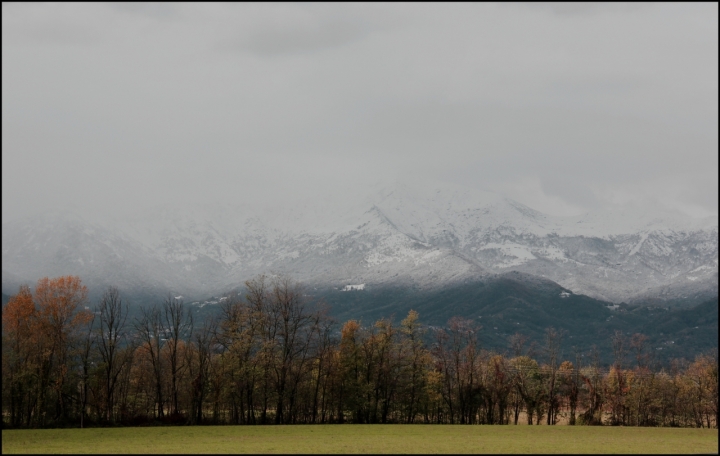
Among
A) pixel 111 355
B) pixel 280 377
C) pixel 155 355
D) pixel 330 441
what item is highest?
pixel 111 355

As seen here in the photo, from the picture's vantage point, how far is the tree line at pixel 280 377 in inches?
3482

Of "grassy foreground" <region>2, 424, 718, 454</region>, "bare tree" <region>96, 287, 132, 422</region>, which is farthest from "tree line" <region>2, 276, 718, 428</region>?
"grassy foreground" <region>2, 424, 718, 454</region>

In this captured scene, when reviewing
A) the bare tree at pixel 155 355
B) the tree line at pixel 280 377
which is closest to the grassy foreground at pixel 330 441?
the tree line at pixel 280 377

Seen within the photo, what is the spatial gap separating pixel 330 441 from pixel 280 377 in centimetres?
3778

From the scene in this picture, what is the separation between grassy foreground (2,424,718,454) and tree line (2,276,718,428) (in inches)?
446

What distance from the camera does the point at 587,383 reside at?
114 m

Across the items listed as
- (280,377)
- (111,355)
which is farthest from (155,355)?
(280,377)

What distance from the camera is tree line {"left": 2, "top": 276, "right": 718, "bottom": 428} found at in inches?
3482

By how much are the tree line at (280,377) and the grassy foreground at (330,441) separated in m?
11.3

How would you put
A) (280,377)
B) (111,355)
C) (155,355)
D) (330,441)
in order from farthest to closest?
(155,355) → (280,377) → (111,355) → (330,441)

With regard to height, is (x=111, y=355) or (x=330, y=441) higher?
(x=111, y=355)

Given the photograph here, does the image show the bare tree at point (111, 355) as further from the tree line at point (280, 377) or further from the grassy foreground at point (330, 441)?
the grassy foreground at point (330, 441)

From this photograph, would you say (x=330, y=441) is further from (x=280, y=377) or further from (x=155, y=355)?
(x=155, y=355)

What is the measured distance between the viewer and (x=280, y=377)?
100500 millimetres
